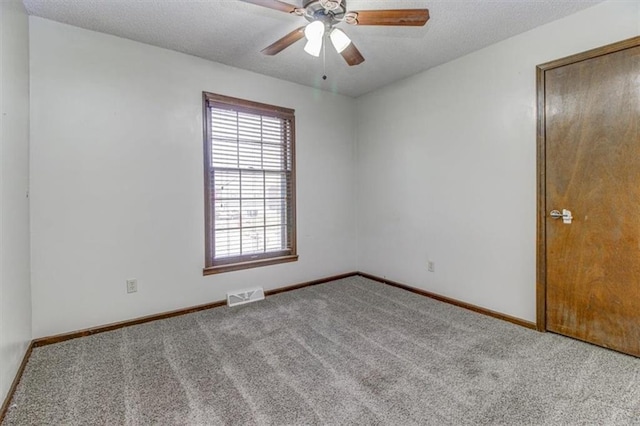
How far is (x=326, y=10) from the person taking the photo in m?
1.94

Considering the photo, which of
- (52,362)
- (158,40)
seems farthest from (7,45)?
(52,362)

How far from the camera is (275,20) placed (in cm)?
245

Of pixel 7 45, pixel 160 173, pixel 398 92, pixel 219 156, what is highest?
pixel 398 92

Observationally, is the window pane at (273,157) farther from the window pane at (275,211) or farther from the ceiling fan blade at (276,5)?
the ceiling fan blade at (276,5)

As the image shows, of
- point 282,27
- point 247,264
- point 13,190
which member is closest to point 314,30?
point 282,27

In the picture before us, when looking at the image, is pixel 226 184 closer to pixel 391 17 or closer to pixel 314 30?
pixel 314 30

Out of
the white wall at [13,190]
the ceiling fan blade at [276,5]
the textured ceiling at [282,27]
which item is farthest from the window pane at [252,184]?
the ceiling fan blade at [276,5]

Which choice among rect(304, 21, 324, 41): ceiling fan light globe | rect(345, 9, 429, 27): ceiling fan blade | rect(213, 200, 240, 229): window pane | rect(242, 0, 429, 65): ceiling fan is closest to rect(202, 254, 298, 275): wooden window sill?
rect(213, 200, 240, 229): window pane

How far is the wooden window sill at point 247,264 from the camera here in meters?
3.23

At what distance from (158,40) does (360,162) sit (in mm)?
2686

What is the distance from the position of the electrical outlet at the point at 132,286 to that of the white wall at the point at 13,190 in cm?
65

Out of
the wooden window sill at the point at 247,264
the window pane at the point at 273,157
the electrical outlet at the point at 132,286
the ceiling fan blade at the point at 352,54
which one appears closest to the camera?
the ceiling fan blade at the point at 352,54

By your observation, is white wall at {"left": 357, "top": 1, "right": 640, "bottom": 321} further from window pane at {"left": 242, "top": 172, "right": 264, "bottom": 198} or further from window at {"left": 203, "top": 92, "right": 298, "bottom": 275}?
window pane at {"left": 242, "top": 172, "right": 264, "bottom": 198}

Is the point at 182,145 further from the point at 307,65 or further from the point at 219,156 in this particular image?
the point at 307,65
